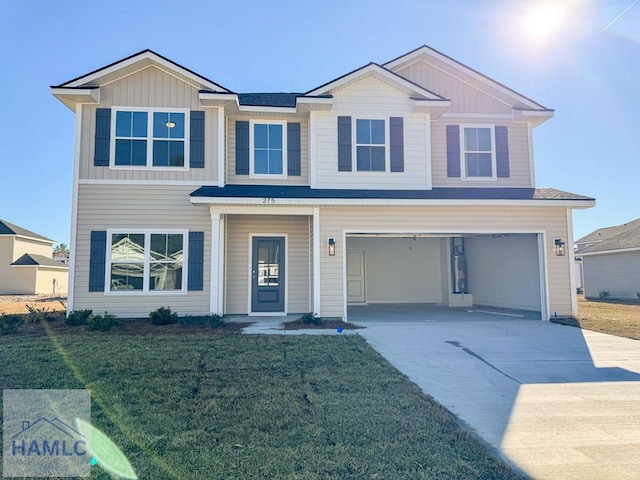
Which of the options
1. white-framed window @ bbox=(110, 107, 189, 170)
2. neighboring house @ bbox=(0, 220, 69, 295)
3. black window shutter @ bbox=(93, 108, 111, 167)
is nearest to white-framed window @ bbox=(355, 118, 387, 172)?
white-framed window @ bbox=(110, 107, 189, 170)

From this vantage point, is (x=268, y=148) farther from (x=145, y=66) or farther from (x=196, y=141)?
(x=145, y=66)

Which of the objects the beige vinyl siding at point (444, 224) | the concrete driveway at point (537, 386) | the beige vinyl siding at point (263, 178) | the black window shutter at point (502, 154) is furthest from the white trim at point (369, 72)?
the concrete driveway at point (537, 386)

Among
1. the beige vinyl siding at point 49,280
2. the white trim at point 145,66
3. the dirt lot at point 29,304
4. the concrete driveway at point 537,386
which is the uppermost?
the white trim at point 145,66

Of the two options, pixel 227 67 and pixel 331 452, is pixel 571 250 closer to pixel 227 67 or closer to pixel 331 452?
pixel 331 452

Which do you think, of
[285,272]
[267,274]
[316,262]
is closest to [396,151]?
[316,262]

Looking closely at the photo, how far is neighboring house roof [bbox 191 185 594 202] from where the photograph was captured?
10.2 metres

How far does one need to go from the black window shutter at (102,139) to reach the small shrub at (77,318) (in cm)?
371

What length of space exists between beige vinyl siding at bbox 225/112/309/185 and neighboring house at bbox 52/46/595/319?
0.13 feet

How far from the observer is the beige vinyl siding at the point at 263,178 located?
37.6 feet

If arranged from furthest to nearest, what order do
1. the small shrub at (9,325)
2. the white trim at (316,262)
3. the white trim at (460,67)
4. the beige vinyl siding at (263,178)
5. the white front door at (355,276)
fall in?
the white front door at (355,276), the white trim at (460,67), the beige vinyl siding at (263,178), the white trim at (316,262), the small shrub at (9,325)

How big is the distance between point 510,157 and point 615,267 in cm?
1267

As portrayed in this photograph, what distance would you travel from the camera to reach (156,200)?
10664 mm

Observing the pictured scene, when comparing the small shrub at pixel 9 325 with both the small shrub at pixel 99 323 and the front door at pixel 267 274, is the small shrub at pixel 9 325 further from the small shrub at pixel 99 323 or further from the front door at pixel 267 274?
the front door at pixel 267 274

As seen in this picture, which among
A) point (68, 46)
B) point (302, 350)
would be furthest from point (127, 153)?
point (302, 350)
